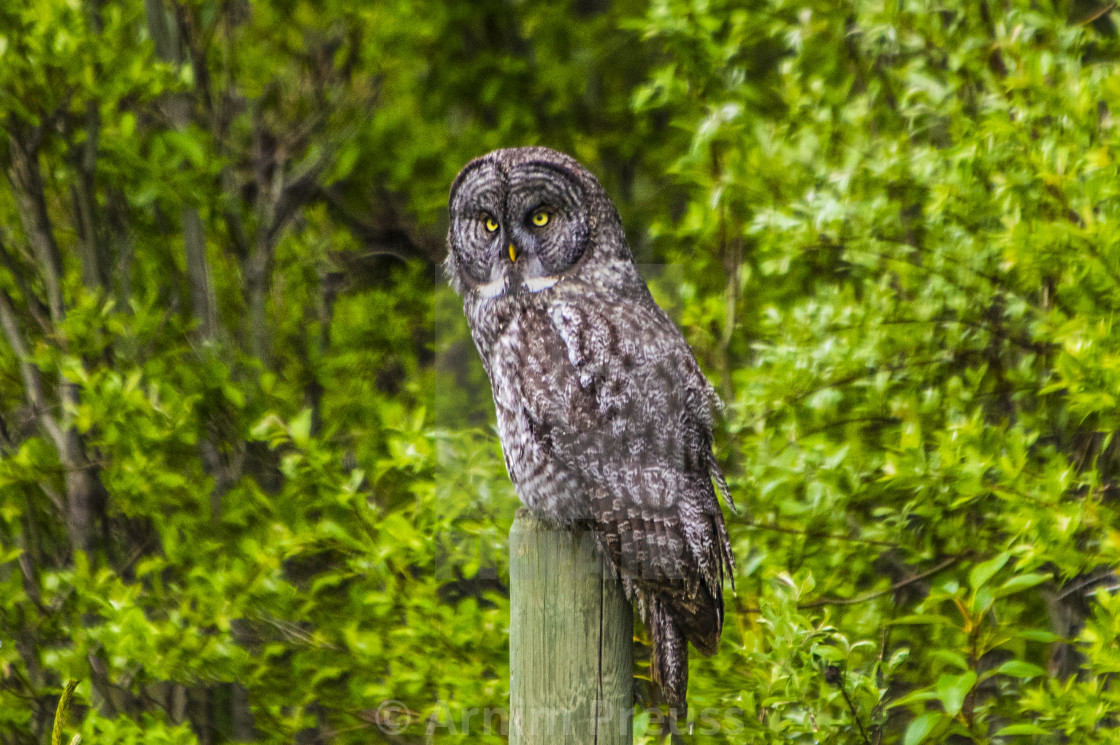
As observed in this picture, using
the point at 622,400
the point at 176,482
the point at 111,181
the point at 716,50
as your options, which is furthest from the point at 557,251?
the point at 111,181

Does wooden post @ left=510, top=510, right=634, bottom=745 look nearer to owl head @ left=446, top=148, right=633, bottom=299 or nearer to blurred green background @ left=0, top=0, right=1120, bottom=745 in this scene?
blurred green background @ left=0, top=0, right=1120, bottom=745

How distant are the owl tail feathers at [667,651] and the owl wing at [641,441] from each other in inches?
0.5

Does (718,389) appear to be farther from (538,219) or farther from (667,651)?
(667,651)

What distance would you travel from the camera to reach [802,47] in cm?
280

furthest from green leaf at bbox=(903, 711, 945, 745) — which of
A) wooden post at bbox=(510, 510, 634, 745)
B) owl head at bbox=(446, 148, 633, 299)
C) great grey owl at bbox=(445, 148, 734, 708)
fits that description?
owl head at bbox=(446, 148, 633, 299)

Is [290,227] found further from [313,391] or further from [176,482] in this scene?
[176,482]

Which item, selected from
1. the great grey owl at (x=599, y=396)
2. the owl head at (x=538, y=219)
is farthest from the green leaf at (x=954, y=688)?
the owl head at (x=538, y=219)

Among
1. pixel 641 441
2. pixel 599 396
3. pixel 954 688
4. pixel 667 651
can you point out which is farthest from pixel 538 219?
pixel 954 688

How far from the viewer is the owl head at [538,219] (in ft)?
7.34

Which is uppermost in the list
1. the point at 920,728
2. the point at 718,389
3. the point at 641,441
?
the point at 718,389

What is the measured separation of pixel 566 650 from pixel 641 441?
601 millimetres

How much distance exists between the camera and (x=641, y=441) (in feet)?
6.75

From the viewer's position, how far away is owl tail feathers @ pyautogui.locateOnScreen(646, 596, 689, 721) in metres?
1.93

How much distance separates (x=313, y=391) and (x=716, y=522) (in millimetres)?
2739
